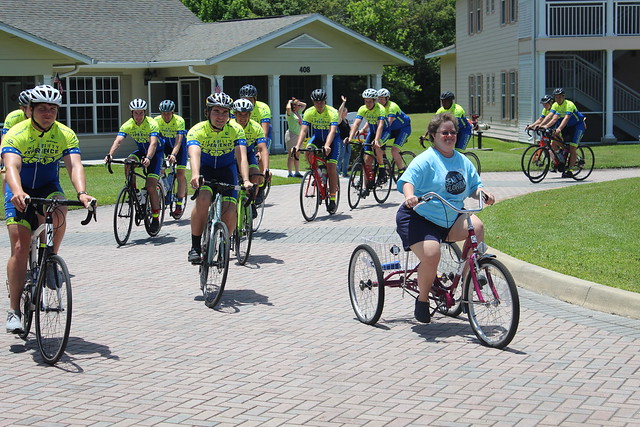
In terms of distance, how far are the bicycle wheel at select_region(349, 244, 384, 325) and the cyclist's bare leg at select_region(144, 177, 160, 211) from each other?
6126mm

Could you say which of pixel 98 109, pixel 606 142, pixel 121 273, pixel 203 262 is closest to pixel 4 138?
pixel 203 262

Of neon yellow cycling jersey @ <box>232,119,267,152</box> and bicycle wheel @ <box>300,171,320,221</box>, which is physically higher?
neon yellow cycling jersey @ <box>232,119,267,152</box>

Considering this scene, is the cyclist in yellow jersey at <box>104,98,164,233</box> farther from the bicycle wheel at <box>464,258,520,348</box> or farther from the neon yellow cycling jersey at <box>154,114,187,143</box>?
the bicycle wheel at <box>464,258,520,348</box>

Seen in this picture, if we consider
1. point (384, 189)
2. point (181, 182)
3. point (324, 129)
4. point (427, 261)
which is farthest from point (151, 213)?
point (427, 261)

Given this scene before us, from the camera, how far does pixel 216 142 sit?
10602 mm

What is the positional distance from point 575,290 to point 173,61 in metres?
26.3

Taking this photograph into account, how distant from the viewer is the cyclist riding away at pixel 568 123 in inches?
864

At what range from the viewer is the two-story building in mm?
35219

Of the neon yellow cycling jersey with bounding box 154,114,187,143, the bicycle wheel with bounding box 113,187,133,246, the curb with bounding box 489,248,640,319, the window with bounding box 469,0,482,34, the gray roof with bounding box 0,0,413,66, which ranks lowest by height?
the curb with bounding box 489,248,640,319

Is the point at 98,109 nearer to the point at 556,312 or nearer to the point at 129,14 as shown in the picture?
the point at 129,14

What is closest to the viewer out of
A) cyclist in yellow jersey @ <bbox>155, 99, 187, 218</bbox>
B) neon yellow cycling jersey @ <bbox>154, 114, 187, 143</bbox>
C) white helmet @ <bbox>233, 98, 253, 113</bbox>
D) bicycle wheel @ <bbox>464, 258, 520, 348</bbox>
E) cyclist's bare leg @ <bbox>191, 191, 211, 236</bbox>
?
bicycle wheel @ <bbox>464, 258, 520, 348</bbox>

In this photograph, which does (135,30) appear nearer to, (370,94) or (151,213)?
(370,94)

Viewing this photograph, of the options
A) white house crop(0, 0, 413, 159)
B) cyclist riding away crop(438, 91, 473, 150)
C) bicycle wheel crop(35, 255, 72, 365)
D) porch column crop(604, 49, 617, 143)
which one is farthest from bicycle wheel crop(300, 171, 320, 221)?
porch column crop(604, 49, 617, 143)

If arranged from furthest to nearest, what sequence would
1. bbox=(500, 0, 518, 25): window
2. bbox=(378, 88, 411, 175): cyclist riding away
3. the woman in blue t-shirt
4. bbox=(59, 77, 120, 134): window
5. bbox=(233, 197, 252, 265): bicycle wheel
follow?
bbox=(500, 0, 518, 25): window
bbox=(59, 77, 120, 134): window
bbox=(378, 88, 411, 175): cyclist riding away
bbox=(233, 197, 252, 265): bicycle wheel
the woman in blue t-shirt
